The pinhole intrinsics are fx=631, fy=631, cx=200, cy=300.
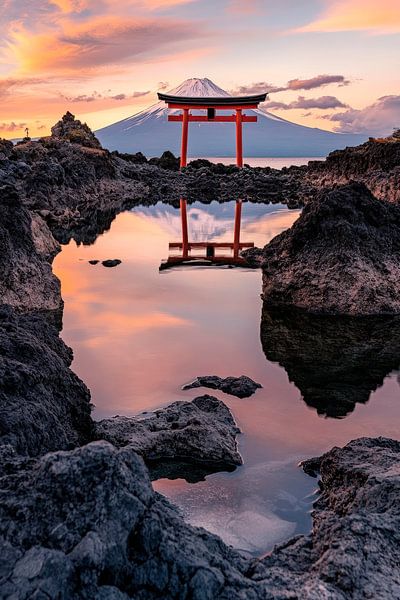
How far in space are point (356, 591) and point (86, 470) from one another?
1562 millimetres

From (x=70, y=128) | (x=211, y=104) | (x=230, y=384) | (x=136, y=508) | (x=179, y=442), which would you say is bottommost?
(x=230, y=384)

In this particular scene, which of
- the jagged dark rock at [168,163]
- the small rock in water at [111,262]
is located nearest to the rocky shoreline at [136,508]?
the small rock in water at [111,262]

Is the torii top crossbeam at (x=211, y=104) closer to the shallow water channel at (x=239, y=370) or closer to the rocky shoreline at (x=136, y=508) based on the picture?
the shallow water channel at (x=239, y=370)

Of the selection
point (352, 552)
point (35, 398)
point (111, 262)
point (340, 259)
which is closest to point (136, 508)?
point (352, 552)

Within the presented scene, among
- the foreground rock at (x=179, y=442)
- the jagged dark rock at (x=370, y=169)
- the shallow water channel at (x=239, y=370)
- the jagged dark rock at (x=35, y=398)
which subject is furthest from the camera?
the jagged dark rock at (x=370, y=169)

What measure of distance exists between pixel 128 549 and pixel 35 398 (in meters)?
2.53

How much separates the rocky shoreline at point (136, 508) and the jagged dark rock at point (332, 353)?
6.48ft

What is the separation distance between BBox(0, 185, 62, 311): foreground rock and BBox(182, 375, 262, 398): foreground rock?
14.1ft

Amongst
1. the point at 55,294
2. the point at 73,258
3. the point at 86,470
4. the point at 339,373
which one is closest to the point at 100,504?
the point at 86,470

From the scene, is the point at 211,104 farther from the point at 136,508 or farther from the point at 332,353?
the point at 136,508

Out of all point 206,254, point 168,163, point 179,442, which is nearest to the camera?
point 179,442

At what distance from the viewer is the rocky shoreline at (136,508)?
3.06 m

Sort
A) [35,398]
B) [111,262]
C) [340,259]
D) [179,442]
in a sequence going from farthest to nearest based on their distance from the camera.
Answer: [111,262], [340,259], [179,442], [35,398]

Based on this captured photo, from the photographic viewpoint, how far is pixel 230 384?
347 inches
